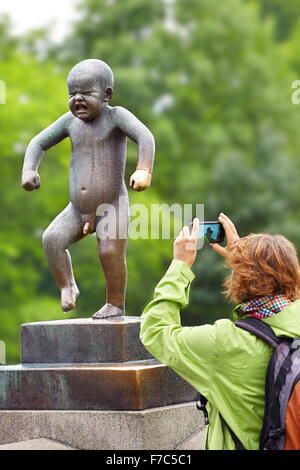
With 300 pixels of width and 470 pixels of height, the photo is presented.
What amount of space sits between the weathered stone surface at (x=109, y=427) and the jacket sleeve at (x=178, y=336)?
1581mm

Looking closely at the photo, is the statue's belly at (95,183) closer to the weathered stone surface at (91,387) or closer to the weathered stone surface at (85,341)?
the weathered stone surface at (85,341)

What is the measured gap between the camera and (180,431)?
6.45 meters

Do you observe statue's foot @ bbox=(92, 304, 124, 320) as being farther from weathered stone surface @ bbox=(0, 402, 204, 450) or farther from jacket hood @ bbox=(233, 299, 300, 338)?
jacket hood @ bbox=(233, 299, 300, 338)

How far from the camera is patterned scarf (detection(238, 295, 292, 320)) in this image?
457 centimetres

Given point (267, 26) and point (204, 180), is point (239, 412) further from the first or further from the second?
point (267, 26)

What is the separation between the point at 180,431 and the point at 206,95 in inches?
834

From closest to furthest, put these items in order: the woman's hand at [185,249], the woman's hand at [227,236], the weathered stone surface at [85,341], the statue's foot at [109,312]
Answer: the woman's hand at [185,249], the woman's hand at [227,236], the weathered stone surface at [85,341], the statue's foot at [109,312]

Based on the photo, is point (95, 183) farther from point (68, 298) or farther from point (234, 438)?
point (234, 438)

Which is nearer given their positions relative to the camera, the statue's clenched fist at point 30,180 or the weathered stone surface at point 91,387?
the weathered stone surface at point 91,387

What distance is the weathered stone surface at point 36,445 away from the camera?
20.1 ft

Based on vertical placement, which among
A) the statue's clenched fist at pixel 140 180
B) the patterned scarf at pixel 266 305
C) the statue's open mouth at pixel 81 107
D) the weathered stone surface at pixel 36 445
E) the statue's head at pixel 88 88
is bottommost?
the weathered stone surface at pixel 36 445

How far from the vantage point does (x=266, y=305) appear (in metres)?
4.57

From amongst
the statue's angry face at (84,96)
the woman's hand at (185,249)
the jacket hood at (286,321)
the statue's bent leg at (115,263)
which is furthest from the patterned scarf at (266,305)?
the statue's angry face at (84,96)

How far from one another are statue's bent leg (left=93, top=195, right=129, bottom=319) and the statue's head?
0.63 meters
